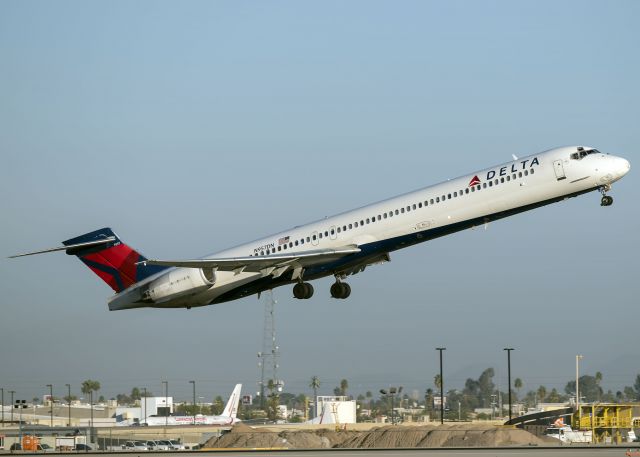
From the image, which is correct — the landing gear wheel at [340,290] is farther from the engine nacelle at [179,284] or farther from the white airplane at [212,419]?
the white airplane at [212,419]

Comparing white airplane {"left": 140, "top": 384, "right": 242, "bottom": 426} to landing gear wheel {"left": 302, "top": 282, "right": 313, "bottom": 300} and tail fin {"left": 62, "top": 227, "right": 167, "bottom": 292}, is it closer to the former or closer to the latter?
tail fin {"left": 62, "top": 227, "right": 167, "bottom": 292}

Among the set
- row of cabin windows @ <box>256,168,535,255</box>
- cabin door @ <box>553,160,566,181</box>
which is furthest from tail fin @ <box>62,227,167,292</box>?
cabin door @ <box>553,160,566,181</box>

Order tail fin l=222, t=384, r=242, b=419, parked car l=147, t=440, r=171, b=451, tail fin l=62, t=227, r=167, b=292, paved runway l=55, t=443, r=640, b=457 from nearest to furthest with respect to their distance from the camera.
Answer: paved runway l=55, t=443, r=640, b=457
tail fin l=62, t=227, r=167, b=292
parked car l=147, t=440, r=171, b=451
tail fin l=222, t=384, r=242, b=419

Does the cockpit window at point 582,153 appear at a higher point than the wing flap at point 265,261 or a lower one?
higher

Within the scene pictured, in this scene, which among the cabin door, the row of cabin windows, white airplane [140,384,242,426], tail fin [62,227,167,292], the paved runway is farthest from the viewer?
white airplane [140,384,242,426]

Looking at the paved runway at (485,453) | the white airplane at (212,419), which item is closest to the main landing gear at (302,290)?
the paved runway at (485,453)

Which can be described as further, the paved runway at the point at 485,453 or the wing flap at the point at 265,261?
the wing flap at the point at 265,261

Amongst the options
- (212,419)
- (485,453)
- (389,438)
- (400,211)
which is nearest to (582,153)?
(400,211)

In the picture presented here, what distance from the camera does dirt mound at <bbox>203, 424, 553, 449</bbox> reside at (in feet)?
182

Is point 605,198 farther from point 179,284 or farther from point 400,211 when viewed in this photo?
point 179,284

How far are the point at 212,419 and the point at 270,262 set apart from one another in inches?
2556

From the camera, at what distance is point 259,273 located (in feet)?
197

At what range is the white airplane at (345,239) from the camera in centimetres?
5188

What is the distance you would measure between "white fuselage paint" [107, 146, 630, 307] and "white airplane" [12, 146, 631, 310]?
0.16 feet
